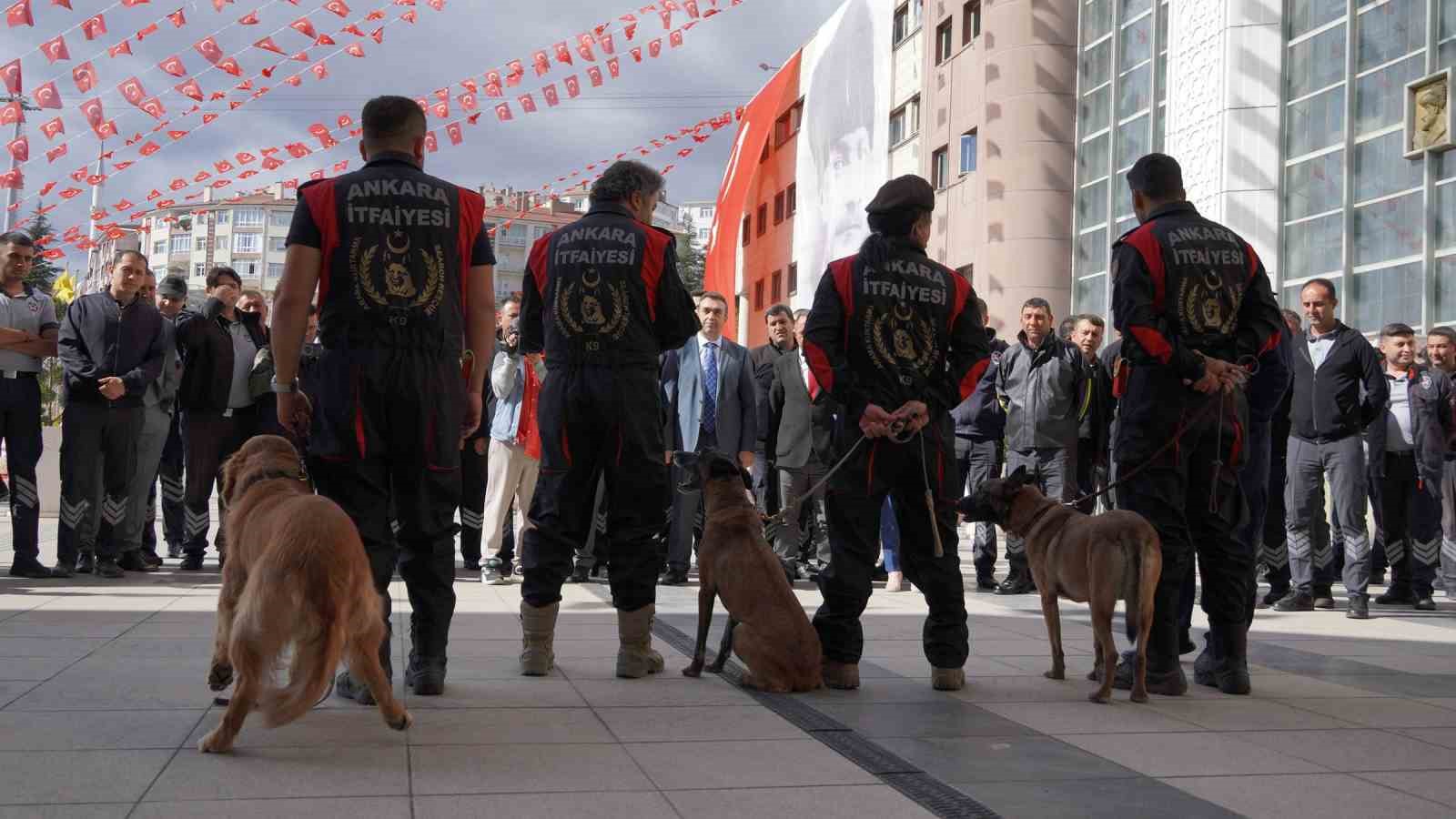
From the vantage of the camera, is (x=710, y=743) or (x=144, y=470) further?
(x=144, y=470)

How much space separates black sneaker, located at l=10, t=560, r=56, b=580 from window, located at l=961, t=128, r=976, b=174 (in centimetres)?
2361

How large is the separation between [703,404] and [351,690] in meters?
5.67

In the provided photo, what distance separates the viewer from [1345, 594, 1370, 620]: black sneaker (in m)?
9.13

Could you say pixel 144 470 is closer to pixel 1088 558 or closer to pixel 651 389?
pixel 651 389

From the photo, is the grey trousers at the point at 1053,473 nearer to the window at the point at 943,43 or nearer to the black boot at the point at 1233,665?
the black boot at the point at 1233,665

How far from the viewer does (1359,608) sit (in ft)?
30.1

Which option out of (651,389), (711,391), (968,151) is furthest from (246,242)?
(651,389)

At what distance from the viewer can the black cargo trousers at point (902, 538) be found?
5.79m

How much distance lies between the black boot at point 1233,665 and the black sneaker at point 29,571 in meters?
7.40

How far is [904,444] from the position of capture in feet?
19.0

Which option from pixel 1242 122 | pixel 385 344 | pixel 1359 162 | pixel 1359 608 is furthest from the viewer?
pixel 1242 122

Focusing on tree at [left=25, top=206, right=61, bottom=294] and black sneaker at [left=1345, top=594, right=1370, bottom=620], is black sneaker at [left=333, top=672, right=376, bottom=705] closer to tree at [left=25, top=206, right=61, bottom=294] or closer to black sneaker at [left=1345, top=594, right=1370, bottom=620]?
black sneaker at [left=1345, top=594, right=1370, bottom=620]

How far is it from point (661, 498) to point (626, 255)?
1.02 meters

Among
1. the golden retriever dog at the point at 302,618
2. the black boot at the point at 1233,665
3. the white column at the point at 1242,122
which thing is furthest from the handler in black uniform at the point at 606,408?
the white column at the point at 1242,122
